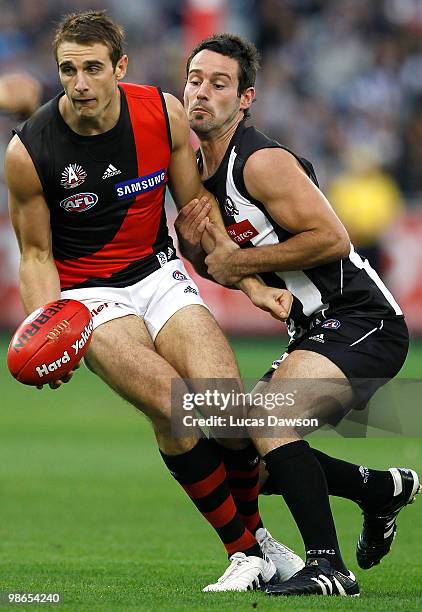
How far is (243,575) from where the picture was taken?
6.20m

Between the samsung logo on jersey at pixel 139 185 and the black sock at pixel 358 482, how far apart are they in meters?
1.69

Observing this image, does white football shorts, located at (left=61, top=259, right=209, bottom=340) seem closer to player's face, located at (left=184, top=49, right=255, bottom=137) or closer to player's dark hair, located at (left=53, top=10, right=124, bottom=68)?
player's face, located at (left=184, top=49, right=255, bottom=137)

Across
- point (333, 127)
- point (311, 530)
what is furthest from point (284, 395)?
point (333, 127)

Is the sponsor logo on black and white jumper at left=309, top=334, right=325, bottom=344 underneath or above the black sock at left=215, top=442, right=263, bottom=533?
above

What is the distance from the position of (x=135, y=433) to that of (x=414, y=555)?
5940 mm

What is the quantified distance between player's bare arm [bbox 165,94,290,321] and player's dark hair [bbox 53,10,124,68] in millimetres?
429

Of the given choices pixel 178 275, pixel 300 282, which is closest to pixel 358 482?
pixel 300 282

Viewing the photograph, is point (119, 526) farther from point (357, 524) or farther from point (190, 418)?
point (190, 418)

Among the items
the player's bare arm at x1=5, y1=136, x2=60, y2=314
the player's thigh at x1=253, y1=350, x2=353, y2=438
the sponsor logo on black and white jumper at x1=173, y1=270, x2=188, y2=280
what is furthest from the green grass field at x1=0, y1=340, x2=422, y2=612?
the sponsor logo on black and white jumper at x1=173, y1=270, x2=188, y2=280

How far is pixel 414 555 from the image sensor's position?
24.8ft

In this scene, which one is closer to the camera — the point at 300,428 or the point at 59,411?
the point at 300,428

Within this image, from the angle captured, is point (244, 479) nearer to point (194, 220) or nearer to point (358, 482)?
point (358, 482)

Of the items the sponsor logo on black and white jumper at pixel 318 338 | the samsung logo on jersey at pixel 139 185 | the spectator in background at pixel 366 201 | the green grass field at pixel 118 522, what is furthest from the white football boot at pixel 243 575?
→ the spectator in background at pixel 366 201

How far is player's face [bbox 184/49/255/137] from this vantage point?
661 centimetres
